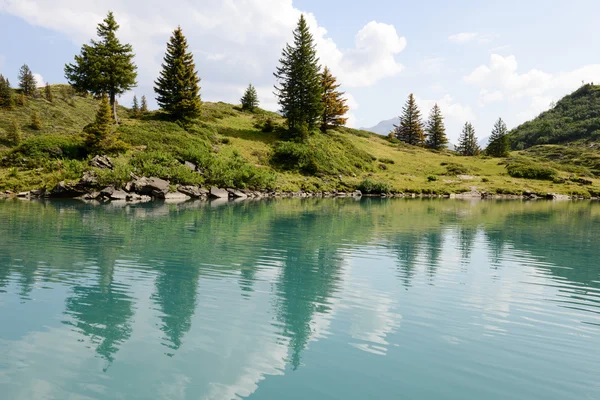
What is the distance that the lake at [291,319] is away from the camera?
20.0 feet

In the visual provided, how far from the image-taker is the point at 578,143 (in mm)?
122938

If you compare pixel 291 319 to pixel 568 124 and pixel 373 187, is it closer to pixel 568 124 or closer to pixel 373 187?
pixel 373 187

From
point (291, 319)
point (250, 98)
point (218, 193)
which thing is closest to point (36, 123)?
point (250, 98)

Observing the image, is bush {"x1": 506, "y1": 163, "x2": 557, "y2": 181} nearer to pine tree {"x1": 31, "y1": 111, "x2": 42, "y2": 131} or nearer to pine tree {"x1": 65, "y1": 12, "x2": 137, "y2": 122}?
pine tree {"x1": 65, "y1": 12, "x2": 137, "y2": 122}

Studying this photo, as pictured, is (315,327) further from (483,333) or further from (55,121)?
(55,121)

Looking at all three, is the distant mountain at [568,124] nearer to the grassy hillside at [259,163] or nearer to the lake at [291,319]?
the grassy hillside at [259,163]

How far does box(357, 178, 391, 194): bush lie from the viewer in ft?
193

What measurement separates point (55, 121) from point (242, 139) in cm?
6677

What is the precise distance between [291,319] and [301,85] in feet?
206

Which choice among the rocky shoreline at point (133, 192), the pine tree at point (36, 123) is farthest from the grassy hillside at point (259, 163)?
the pine tree at point (36, 123)

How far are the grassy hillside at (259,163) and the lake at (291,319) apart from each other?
29686 mm

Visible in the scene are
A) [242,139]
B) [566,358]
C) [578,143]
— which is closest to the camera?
[566,358]

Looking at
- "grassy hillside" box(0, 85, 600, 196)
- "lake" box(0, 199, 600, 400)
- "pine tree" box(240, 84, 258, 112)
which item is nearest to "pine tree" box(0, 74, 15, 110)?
"grassy hillside" box(0, 85, 600, 196)

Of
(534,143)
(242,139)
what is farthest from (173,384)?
(534,143)
